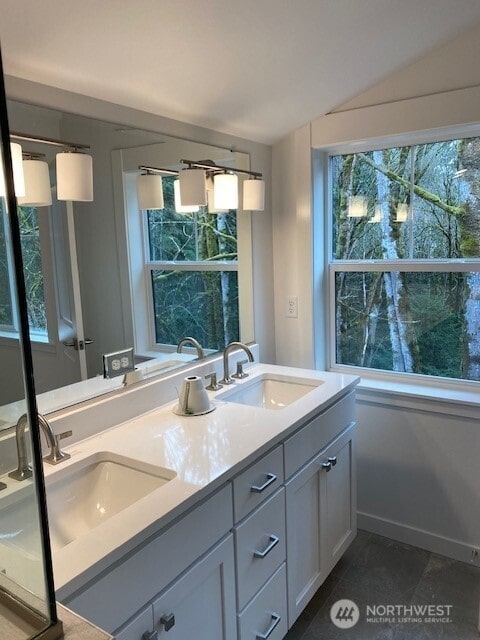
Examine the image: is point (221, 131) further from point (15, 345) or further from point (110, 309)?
point (15, 345)

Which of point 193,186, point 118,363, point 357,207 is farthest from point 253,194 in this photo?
point 118,363

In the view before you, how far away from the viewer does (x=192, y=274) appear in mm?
2375

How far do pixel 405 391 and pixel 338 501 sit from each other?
2.05 feet

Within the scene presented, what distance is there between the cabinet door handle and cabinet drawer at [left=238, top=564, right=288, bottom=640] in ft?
1.21

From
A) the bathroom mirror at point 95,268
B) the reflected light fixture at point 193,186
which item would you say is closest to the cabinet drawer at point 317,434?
the bathroom mirror at point 95,268

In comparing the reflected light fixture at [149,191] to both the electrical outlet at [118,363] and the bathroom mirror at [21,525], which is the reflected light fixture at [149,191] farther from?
the bathroom mirror at [21,525]

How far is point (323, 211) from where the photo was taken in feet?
8.74

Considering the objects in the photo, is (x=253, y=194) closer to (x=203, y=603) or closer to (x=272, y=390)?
(x=272, y=390)

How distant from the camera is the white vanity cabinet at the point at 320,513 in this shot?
1.84m

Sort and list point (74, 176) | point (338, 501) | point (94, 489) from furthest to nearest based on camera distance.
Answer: point (338, 501) → point (74, 176) → point (94, 489)

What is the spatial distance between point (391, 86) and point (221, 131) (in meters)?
0.78

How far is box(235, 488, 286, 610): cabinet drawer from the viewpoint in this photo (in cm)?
154

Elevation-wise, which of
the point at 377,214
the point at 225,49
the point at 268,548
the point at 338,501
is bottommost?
the point at 338,501

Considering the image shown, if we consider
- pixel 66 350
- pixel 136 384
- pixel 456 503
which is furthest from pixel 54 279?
pixel 456 503
